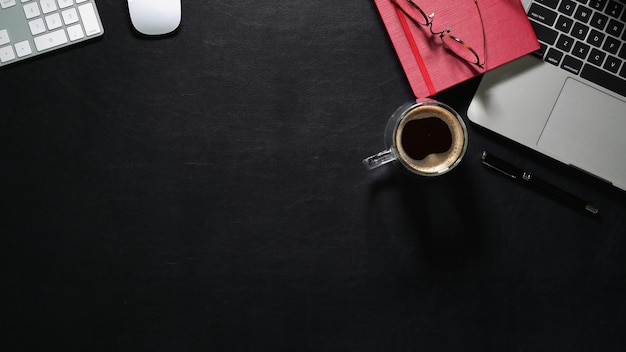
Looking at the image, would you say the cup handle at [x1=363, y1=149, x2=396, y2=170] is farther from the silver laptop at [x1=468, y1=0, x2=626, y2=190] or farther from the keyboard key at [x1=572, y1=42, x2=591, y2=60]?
the keyboard key at [x1=572, y1=42, x2=591, y2=60]

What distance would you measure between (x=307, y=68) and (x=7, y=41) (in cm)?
48

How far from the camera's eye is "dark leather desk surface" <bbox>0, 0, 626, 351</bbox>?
964mm

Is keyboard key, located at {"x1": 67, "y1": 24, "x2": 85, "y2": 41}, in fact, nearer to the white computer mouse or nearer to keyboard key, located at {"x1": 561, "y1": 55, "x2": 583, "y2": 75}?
the white computer mouse

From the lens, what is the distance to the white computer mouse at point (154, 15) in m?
0.93

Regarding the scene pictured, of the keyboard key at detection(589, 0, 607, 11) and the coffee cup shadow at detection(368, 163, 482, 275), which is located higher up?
the keyboard key at detection(589, 0, 607, 11)

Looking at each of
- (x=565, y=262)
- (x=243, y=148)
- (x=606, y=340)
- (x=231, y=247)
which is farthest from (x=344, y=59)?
(x=606, y=340)

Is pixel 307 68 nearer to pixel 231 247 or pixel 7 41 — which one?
pixel 231 247

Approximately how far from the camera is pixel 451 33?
94 centimetres

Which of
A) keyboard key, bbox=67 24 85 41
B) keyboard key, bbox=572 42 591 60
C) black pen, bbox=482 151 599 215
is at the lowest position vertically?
black pen, bbox=482 151 599 215

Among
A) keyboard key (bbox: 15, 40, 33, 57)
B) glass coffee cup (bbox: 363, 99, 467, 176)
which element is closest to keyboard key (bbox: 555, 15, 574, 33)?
glass coffee cup (bbox: 363, 99, 467, 176)

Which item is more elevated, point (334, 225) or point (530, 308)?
point (334, 225)

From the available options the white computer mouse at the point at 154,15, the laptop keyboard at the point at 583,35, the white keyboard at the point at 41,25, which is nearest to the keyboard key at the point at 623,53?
the laptop keyboard at the point at 583,35

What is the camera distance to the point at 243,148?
3.17 feet

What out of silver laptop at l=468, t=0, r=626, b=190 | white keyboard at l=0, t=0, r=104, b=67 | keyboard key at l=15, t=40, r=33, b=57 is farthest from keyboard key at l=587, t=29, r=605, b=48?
keyboard key at l=15, t=40, r=33, b=57
